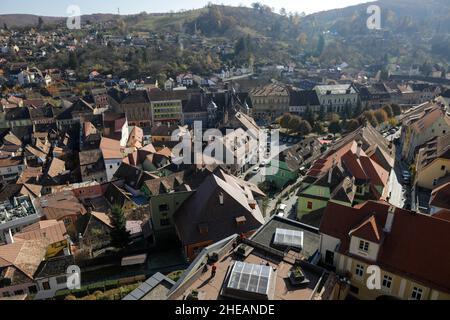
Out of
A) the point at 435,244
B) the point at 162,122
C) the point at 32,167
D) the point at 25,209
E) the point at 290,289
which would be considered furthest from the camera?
the point at 162,122

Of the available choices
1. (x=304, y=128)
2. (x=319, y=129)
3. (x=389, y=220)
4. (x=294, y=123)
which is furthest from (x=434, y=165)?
(x=294, y=123)

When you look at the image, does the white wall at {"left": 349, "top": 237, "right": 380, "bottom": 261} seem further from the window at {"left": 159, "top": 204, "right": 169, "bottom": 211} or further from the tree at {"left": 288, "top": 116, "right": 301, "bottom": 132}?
the tree at {"left": 288, "top": 116, "right": 301, "bottom": 132}

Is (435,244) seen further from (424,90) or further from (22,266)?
(424,90)

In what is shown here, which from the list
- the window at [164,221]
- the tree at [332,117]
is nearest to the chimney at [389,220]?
the window at [164,221]

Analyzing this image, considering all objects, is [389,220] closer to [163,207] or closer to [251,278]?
[251,278]

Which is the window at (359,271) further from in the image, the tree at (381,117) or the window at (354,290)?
the tree at (381,117)
